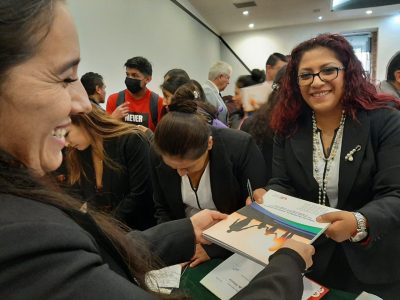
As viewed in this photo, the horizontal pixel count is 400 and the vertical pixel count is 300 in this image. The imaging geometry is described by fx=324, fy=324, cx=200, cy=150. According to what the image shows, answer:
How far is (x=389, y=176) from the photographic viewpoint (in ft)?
3.96

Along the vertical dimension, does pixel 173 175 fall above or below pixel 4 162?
below

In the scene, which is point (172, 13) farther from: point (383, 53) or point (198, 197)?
point (383, 53)

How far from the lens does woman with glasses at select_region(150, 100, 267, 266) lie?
1.49 meters

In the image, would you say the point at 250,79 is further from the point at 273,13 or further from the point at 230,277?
the point at 273,13

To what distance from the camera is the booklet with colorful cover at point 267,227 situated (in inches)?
36.8

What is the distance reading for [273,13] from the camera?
27.6ft

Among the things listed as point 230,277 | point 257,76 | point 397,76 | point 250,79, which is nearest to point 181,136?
point 230,277

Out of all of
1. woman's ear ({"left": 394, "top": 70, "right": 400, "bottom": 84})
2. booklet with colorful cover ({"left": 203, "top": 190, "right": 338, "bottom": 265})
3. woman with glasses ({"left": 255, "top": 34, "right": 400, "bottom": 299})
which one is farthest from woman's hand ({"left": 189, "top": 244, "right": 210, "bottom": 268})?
woman's ear ({"left": 394, "top": 70, "right": 400, "bottom": 84})

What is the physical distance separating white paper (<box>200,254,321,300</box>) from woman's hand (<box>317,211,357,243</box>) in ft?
0.61

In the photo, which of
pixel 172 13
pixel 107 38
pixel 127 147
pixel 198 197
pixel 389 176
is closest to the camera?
pixel 389 176

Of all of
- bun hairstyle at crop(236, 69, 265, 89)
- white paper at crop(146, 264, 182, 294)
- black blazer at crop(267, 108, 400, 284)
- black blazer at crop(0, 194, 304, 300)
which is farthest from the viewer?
bun hairstyle at crop(236, 69, 265, 89)

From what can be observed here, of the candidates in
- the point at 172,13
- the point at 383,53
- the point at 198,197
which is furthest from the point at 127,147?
the point at 383,53

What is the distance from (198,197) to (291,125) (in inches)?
22.3

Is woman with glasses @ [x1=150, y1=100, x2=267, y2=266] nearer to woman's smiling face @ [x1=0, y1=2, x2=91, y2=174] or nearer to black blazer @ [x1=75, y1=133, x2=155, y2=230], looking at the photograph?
black blazer @ [x1=75, y1=133, x2=155, y2=230]
